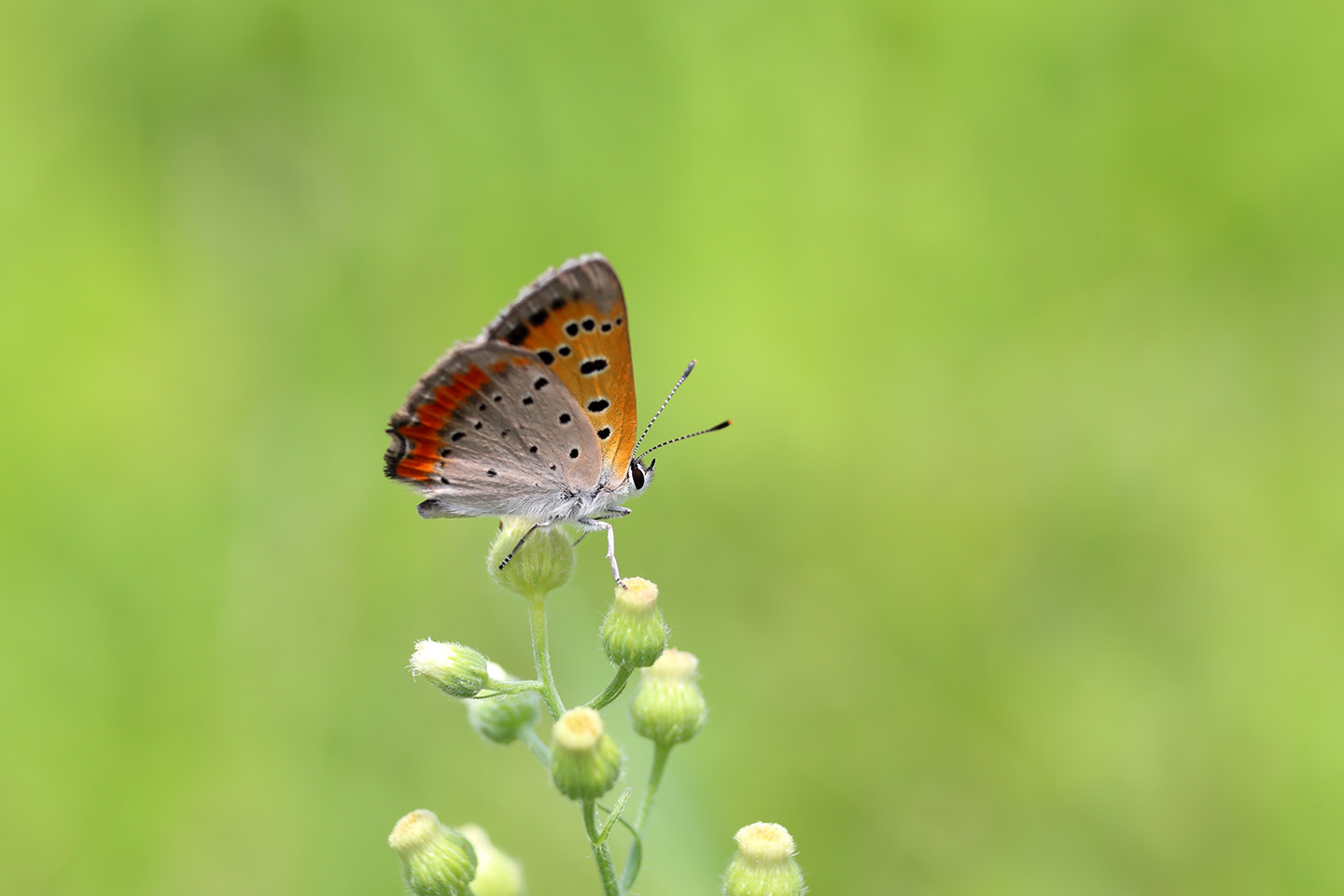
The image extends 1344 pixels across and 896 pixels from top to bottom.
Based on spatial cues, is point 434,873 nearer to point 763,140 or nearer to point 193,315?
point 193,315

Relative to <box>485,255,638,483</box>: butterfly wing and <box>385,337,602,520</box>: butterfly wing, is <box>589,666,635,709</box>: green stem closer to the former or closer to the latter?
<box>385,337,602,520</box>: butterfly wing

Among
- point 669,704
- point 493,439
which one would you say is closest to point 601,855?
point 669,704

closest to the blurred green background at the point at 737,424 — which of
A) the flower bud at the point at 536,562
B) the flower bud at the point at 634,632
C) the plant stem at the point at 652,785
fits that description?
the plant stem at the point at 652,785

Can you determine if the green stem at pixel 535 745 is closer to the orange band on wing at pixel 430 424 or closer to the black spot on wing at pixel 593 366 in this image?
the orange band on wing at pixel 430 424

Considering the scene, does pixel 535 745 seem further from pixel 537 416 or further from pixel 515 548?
pixel 537 416

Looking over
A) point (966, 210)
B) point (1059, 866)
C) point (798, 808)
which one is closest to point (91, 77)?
point (966, 210)

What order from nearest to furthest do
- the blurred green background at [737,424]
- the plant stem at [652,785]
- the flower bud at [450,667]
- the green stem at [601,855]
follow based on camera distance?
the green stem at [601,855]
the plant stem at [652,785]
the flower bud at [450,667]
the blurred green background at [737,424]

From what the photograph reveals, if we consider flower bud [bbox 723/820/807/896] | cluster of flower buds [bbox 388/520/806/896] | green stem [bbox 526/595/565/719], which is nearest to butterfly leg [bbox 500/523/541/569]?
cluster of flower buds [bbox 388/520/806/896]
